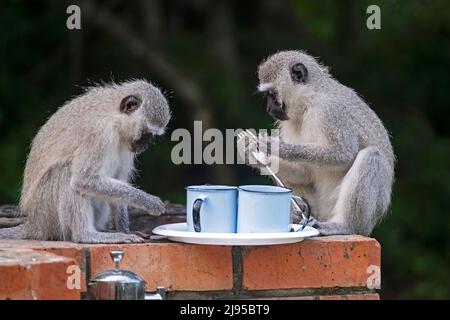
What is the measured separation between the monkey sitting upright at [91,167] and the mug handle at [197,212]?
47cm

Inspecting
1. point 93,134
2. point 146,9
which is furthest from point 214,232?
point 146,9

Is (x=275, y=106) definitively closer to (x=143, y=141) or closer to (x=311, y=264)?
(x=143, y=141)

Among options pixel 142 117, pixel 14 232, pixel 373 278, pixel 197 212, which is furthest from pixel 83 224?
pixel 373 278

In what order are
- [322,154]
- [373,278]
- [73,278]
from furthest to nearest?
[322,154], [373,278], [73,278]

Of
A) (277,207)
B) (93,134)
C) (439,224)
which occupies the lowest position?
(439,224)

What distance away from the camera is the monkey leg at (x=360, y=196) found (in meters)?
5.15

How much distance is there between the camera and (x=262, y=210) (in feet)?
13.3

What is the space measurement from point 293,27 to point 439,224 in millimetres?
2545

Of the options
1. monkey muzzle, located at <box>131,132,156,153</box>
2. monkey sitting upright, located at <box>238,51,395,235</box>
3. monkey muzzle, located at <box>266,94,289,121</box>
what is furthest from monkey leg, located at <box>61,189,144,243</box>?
monkey muzzle, located at <box>266,94,289,121</box>

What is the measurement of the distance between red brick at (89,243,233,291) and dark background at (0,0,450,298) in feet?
13.5

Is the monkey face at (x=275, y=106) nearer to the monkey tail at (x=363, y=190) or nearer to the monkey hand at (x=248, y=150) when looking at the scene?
the monkey hand at (x=248, y=150)

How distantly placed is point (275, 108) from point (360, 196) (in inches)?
29.8

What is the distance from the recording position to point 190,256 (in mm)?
4148
